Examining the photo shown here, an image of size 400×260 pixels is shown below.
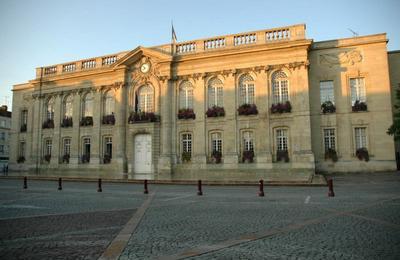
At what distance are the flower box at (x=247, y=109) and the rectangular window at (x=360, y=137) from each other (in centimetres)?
739

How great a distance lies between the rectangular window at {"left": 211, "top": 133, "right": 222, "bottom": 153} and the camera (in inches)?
971

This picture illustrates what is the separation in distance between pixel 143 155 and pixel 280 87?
12.3 meters

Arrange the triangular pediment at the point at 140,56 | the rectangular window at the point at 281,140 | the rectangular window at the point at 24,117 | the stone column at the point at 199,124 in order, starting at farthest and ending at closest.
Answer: the rectangular window at the point at 24,117 < the triangular pediment at the point at 140,56 < the stone column at the point at 199,124 < the rectangular window at the point at 281,140

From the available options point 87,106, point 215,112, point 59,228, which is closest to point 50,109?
point 87,106

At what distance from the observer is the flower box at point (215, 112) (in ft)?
80.4

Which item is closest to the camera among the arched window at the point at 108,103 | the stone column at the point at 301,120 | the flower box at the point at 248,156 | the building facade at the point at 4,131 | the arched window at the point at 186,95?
the stone column at the point at 301,120

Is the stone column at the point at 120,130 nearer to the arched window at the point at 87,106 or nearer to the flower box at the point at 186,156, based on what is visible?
the arched window at the point at 87,106

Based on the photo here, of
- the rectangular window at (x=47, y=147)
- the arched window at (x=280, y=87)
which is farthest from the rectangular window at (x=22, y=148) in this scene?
the arched window at (x=280, y=87)

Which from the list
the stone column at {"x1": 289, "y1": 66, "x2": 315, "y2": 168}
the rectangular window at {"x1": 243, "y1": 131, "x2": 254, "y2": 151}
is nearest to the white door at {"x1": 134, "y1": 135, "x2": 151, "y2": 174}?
the rectangular window at {"x1": 243, "y1": 131, "x2": 254, "y2": 151}

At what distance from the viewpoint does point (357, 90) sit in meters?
23.2

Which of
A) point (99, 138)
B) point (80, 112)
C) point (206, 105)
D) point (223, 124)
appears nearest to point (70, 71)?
point (80, 112)

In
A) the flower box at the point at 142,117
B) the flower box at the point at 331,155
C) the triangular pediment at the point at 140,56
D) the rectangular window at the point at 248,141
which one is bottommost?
the flower box at the point at 331,155

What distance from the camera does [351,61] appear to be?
23188mm

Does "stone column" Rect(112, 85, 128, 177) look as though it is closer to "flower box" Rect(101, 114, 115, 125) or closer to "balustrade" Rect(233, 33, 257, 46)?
"flower box" Rect(101, 114, 115, 125)
